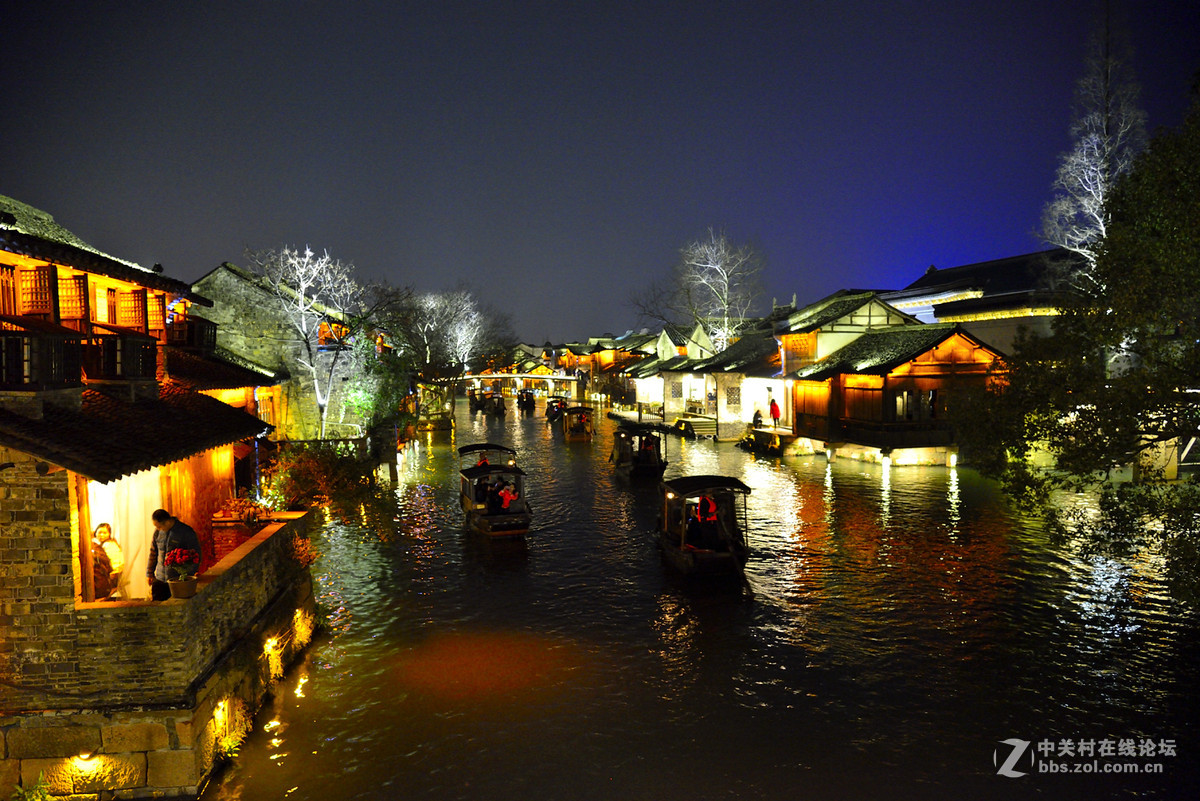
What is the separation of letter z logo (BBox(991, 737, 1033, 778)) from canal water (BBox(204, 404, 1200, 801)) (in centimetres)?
2

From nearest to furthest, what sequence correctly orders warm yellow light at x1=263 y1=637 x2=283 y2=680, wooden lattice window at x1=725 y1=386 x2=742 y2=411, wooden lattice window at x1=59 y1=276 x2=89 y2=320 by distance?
1. warm yellow light at x1=263 y1=637 x2=283 y2=680
2. wooden lattice window at x1=59 y1=276 x2=89 y2=320
3. wooden lattice window at x1=725 y1=386 x2=742 y2=411

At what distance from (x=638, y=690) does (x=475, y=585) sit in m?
5.76

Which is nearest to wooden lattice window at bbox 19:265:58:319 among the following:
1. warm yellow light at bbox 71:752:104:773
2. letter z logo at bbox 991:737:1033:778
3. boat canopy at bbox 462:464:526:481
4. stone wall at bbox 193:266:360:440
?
warm yellow light at bbox 71:752:104:773

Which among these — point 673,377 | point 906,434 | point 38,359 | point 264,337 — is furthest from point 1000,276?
point 38,359

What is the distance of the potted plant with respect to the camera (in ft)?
26.7

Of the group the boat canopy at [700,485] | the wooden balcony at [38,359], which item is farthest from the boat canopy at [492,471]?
the wooden balcony at [38,359]

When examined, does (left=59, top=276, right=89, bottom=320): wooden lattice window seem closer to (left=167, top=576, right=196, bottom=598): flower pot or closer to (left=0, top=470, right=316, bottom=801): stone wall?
(left=0, top=470, right=316, bottom=801): stone wall

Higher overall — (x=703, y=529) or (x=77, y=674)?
(x=77, y=674)

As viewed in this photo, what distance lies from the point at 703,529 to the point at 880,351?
19.1m

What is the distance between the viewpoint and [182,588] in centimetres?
813

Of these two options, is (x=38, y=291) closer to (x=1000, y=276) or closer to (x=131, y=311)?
(x=131, y=311)

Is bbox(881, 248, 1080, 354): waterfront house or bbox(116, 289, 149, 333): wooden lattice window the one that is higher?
bbox(881, 248, 1080, 354): waterfront house

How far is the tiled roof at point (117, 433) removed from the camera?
7.36 metres

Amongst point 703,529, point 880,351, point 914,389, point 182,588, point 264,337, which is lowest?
point 703,529
